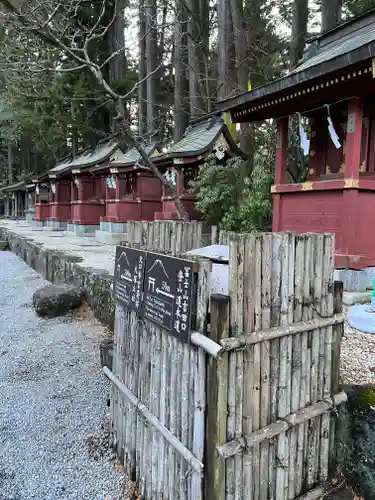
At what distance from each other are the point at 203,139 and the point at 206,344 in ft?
33.2

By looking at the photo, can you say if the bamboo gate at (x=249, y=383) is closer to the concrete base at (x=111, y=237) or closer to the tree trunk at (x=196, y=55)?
the concrete base at (x=111, y=237)

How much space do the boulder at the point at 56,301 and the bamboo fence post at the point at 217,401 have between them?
16.4 feet

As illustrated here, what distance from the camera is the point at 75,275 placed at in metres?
7.45

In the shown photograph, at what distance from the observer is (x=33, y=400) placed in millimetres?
4023

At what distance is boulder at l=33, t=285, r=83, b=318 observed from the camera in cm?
654

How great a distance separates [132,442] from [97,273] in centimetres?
404

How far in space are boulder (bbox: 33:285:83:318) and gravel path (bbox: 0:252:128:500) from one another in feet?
0.65

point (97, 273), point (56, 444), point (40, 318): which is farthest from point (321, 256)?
point (40, 318)

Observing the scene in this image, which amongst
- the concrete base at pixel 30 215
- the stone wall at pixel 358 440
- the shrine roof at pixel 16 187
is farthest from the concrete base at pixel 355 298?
the shrine roof at pixel 16 187

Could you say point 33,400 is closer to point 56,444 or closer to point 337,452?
point 56,444

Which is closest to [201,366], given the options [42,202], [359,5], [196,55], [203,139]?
[203,139]

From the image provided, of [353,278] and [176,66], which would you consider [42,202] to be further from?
[353,278]

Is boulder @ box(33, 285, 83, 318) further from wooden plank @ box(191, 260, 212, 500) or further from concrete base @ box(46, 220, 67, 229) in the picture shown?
concrete base @ box(46, 220, 67, 229)

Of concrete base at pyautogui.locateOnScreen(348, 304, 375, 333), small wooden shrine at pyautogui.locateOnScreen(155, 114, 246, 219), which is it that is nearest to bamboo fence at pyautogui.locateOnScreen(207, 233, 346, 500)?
concrete base at pyautogui.locateOnScreen(348, 304, 375, 333)
